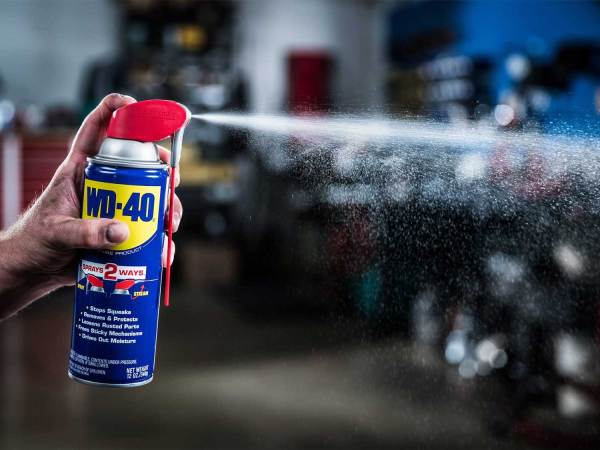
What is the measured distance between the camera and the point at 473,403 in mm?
2900

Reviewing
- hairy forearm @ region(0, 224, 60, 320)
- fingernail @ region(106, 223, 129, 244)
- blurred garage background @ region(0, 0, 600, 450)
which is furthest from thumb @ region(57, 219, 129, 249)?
blurred garage background @ region(0, 0, 600, 450)

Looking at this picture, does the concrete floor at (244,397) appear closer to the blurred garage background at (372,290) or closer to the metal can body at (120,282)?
the blurred garage background at (372,290)

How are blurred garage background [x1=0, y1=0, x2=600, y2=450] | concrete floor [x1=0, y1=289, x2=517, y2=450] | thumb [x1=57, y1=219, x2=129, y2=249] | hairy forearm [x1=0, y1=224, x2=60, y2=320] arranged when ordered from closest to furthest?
1. thumb [x1=57, y1=219, x2=129, y2=249]
2. hairy forearm [x1=0, y1=224, x2=60, y2=320]
3. blurred garage background [x1=0, y1=0, x2=600, y2=450]
4. concrete floor [x1=0, y1=289, x2=517, y2=450]

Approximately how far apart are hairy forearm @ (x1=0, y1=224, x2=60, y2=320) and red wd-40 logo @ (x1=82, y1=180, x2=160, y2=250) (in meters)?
0.12

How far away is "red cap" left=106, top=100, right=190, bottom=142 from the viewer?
0.96 m

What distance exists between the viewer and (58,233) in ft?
3.16

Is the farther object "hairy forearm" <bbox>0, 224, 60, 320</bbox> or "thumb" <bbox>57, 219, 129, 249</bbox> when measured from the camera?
"hairy forearm" <bbox>0, 224, 60, 320</bbox>

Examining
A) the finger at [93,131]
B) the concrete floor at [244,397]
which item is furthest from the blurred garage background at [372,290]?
the finger at [93,131]

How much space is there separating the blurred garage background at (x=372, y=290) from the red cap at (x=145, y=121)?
0.44 meters

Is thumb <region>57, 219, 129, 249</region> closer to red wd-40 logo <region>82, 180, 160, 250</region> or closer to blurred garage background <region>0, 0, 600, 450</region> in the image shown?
red wd-40 logo <region>82, 180, 160, 250</region>

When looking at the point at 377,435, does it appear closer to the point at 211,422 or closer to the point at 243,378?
the point at 211,422

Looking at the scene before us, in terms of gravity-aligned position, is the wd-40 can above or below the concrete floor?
above

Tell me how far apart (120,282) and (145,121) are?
8.8 inches

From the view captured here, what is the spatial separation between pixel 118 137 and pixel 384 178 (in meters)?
0.82
